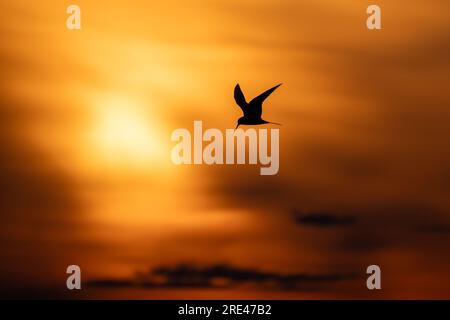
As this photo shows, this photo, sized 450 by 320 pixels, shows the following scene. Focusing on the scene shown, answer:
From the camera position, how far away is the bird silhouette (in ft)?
73.5

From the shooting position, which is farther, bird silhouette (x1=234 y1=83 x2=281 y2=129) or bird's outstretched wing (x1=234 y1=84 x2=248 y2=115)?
bird's outstretched wing (x1=234 y1=84 x2=248 y2=115)

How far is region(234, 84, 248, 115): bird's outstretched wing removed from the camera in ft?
74.6

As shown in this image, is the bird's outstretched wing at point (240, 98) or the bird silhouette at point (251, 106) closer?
the bird silhouette at point (251, 106)

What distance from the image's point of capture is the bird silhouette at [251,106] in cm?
2241

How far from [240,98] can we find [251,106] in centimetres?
38

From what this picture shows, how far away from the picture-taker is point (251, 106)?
2261 centimetres

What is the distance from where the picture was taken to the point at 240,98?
74.6 feet

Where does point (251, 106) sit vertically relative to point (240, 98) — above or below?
below
